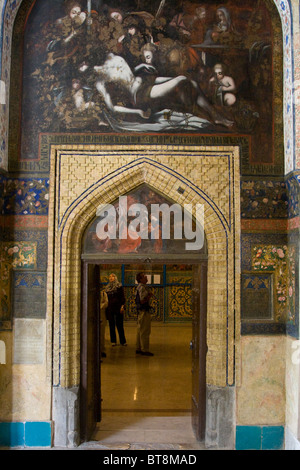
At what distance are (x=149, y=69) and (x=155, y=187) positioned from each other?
1.40 meters

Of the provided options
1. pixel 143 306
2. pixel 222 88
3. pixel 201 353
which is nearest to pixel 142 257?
pixel 201 353

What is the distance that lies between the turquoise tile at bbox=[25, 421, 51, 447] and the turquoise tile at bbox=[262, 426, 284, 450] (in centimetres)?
244

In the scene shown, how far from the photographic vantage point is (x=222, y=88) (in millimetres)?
4961

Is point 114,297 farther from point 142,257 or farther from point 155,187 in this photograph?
point 155,187

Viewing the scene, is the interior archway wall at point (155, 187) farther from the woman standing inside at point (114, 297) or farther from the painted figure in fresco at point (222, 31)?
the woman standing inside at point (114, 297)

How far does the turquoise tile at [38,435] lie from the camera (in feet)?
15.5

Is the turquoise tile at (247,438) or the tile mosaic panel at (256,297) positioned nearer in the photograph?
the turquoise tile at (247,438)

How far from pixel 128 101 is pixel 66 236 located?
5.71 ft

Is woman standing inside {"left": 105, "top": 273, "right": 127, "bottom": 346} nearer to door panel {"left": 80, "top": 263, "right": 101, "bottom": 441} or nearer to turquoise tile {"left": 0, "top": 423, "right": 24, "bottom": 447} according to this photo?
door panel {"left": 80, "top": 263, "right": 101, "bottom": 441}

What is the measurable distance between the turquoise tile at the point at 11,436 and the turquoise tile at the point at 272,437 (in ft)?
8.99

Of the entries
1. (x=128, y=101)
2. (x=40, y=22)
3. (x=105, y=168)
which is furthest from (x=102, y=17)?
(x=105, y=168)

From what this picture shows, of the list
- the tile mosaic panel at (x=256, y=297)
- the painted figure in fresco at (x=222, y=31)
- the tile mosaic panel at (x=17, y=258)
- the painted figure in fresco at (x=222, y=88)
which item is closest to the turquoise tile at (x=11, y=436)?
the tile mosaic panel at (x=17, y=258)

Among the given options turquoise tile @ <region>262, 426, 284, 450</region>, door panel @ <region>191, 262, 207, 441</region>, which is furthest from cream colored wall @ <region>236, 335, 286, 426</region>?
door panel @ <region>191, 262, 207, 441</region>

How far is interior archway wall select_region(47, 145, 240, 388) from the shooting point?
4.80 meters
